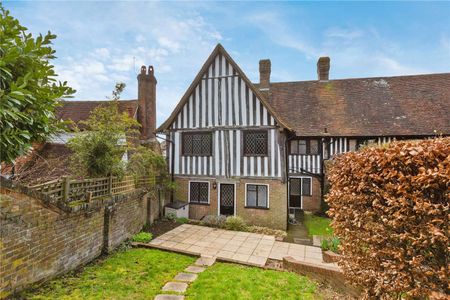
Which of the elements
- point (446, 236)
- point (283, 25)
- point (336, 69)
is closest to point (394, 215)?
point (446, 236)

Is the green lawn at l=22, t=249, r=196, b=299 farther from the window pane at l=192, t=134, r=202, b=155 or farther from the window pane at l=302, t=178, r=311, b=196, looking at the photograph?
the window pane at l=302, t=178, r=311, b=196

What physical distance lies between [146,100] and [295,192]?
508 inches

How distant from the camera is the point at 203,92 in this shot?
496 inches

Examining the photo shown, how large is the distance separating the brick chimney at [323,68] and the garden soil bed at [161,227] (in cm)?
1557

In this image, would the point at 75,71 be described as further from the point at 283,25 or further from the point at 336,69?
the point at 336,69

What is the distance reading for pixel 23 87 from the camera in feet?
12.3

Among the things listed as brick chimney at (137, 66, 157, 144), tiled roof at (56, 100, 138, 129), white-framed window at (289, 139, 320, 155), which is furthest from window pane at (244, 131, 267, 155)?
tiled roof at (56, 100, 138, 129)

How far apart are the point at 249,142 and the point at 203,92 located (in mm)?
3712

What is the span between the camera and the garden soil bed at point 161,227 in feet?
31.9

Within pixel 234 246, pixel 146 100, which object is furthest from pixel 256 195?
pixel 146 100

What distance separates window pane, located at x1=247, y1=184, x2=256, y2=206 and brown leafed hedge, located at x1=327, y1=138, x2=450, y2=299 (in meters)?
7.94

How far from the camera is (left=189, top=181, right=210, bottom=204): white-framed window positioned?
41.6ft

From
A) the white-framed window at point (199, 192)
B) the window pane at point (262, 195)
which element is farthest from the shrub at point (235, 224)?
the white-framed window at point (199, 192)

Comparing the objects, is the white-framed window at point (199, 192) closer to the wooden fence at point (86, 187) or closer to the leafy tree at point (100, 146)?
the wooden fence at point (86, 187)
